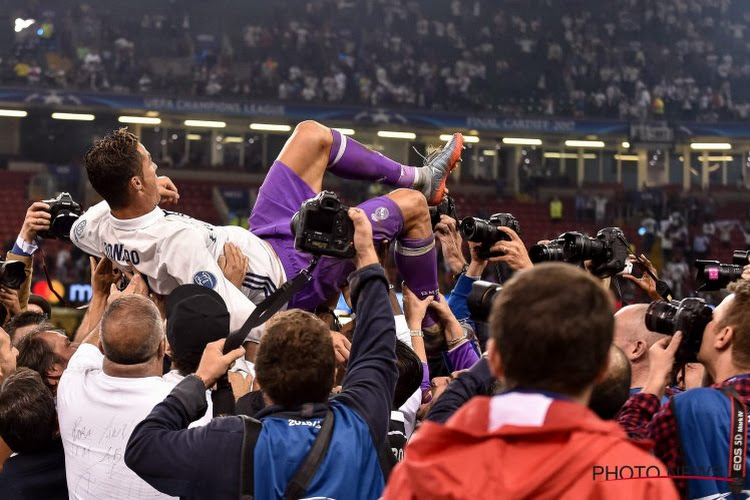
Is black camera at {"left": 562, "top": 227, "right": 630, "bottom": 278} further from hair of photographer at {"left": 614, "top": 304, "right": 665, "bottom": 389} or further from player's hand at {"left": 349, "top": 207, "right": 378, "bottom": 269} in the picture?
player's hand at {"left": 349, "top": 207, "right": 378, "bottom": 269}

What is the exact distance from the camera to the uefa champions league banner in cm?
2350

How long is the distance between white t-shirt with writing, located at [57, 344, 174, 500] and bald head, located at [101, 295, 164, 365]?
8 cm

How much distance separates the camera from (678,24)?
30.9 m

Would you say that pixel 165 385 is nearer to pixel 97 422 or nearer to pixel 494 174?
pixel 97 422

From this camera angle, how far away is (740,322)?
2.69 metres

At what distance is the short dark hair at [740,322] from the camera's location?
105 inches

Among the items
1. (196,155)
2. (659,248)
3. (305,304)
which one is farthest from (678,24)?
(305,304)

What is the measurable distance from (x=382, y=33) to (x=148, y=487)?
2673cm

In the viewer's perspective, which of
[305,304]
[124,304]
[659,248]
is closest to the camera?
[124,304]

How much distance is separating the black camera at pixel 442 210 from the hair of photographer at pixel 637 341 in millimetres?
1756

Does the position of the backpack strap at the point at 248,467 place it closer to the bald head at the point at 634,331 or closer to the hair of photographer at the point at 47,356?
the bald head at the point at 634,331

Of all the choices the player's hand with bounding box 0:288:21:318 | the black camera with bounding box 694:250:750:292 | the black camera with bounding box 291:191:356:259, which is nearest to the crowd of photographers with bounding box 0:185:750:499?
the black camera with bounding box 291:191:356:259

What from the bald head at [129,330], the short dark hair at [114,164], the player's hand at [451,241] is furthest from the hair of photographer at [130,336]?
the player's hand at [451,241]

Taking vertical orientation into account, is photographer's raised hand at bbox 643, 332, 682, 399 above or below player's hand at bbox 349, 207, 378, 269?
below
